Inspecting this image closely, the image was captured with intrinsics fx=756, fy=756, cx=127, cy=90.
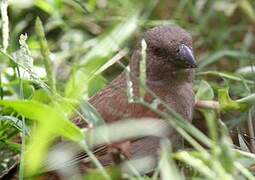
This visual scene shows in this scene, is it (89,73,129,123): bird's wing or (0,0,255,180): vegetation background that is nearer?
(0,0,255,180): vegetation background

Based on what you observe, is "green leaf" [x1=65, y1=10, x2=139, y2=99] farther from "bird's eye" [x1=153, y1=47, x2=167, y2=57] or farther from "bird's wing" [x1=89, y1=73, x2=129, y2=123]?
"bird's eye" [x1=153, y1=47, x2=167, y2=57]

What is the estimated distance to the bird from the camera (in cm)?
328

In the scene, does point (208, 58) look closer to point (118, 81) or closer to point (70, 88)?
point (118, 81)

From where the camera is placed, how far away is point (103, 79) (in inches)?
148

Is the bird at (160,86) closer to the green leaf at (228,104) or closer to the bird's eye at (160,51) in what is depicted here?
the bird's eye at (160,51)

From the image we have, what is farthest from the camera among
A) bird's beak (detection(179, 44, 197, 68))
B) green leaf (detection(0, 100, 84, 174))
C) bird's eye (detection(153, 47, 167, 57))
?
bird's eye (detection(153, 47, 167, 57))

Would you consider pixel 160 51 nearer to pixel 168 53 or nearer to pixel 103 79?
pixel 168 53

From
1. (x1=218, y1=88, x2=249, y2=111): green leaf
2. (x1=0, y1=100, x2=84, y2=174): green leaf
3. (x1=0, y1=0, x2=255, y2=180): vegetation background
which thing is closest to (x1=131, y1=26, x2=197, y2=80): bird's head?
(x1=0, y1=0, x2=255, y2=180): vegetation background

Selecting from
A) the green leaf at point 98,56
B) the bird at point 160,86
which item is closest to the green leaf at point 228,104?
the bird at point 160,86

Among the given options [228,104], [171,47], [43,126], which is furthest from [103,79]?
[43,126]

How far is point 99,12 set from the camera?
498cm

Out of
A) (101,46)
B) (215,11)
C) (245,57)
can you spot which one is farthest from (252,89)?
(215,11)

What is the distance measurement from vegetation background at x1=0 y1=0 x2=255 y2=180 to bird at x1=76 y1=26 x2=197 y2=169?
96 millimetres

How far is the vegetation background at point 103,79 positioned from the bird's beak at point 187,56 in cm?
21
